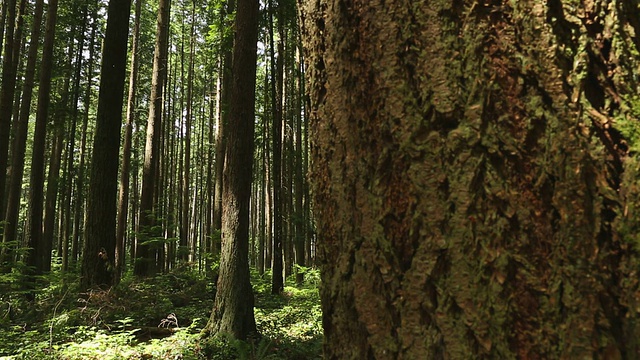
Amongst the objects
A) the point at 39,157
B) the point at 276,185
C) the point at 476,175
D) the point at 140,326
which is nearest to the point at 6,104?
the point at 39,157

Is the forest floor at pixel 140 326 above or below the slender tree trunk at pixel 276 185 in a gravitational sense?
below

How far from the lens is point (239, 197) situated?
712 cm

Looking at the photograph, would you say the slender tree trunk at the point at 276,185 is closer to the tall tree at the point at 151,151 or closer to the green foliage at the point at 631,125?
the tall tree at the point at 151,151

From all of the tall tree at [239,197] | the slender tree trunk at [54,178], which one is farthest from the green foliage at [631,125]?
the slender tree trunk at [54,178]

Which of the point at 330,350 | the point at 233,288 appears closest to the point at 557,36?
the point at 330,350

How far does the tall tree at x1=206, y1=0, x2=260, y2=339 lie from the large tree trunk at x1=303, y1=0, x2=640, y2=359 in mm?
5997

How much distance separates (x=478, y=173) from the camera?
36.7 inches

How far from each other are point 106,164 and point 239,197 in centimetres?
319

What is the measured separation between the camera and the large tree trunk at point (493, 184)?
85 cm

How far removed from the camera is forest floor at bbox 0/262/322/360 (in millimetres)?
5988

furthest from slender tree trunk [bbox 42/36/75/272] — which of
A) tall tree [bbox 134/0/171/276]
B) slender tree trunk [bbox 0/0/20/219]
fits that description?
tall tree [bbox 134/0/171/276]

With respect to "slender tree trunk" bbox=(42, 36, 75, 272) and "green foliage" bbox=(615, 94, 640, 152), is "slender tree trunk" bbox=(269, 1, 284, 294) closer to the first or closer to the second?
"slender tree trunk" bbox=(42, 36, 75, 272)

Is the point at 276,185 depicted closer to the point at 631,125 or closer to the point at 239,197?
the point at 239,197

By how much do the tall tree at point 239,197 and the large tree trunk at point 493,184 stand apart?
6.00 metres
